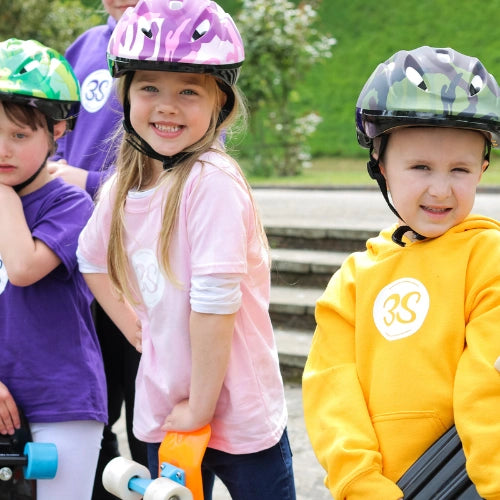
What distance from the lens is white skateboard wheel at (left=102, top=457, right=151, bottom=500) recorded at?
6.83ft

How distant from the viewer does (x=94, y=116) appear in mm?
2928

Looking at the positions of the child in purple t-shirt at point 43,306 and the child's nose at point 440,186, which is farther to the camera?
the child in purple t-shirt at point 43,306

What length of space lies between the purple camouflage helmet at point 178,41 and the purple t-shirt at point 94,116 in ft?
2.26

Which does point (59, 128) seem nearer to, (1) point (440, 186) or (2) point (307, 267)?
(1) point (440, 186)

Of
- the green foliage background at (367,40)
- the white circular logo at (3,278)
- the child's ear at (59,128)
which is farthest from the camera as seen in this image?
the green foliage background at (367,40)

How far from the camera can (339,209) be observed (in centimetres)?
788

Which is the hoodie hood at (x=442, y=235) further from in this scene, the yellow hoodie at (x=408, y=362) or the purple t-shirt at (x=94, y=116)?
the purple t-shirt at (x=94, y=116)

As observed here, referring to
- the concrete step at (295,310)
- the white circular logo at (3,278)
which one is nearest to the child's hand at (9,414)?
the white circular logo at (3,278)

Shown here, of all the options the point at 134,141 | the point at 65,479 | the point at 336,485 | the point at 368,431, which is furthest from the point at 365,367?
the point at 65,479

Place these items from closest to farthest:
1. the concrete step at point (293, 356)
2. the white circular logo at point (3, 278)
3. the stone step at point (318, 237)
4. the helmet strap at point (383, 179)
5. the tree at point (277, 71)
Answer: the helmet strap at point (383, 179), the white circular logo at point (3, 278), the concrete step at point (293, 356), the stone step at point (318, 237), the tree at point (277, 71)

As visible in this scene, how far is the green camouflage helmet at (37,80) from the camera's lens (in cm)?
246

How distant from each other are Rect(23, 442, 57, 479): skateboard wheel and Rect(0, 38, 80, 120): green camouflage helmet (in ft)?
3.26

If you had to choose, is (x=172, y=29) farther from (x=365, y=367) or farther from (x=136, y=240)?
(x=365, y=367)

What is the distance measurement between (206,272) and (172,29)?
616 millimetres
